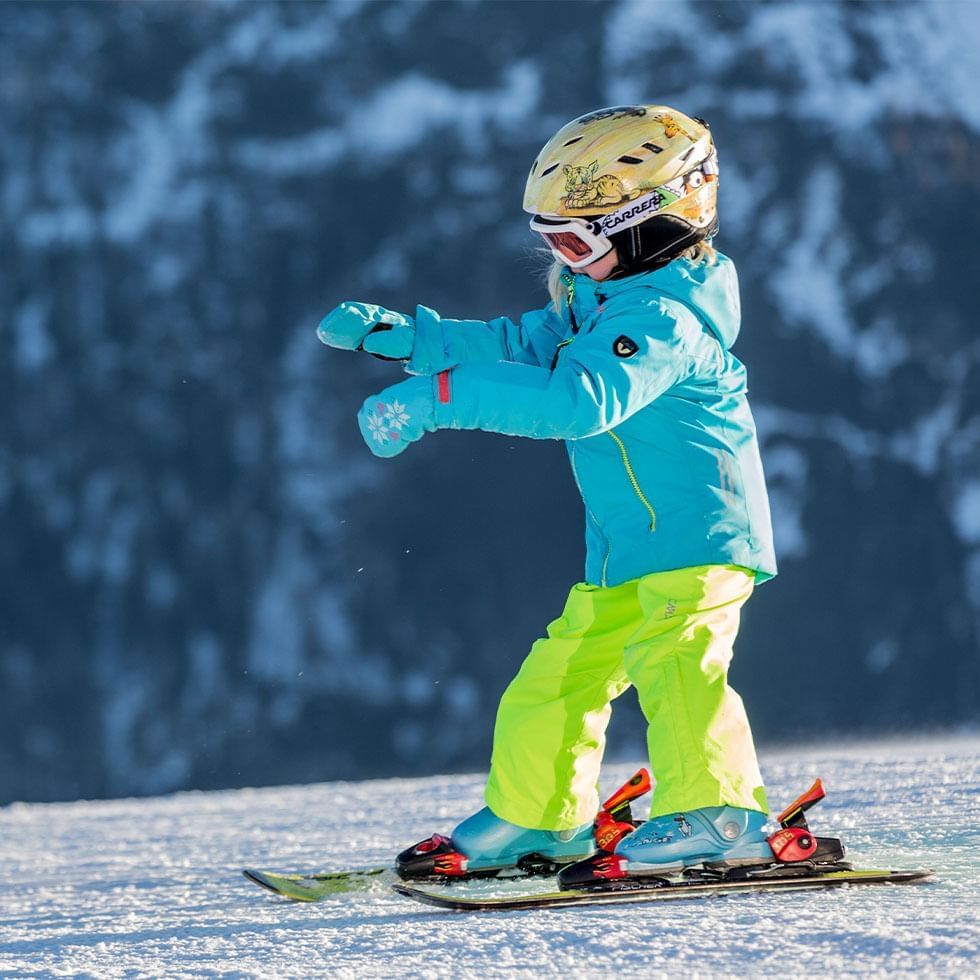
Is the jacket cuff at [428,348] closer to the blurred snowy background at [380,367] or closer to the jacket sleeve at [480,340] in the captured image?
the jacket sleeve at [480,340]

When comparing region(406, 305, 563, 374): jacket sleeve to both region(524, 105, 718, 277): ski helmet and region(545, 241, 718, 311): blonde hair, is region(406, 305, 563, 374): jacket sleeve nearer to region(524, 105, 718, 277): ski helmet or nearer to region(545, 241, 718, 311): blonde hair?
region(545, 241, 718, 311): blonde hair

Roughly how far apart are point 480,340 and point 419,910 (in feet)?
2.48

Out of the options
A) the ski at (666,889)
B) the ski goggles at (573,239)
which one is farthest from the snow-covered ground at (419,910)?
the ski goggles at (573,239)

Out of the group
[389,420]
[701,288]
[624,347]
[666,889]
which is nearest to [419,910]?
[666,889]

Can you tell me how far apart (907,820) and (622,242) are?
0.97m

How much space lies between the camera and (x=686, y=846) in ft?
5.74

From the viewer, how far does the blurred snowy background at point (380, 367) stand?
3963 millimetres

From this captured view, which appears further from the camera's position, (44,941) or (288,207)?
(288,207)

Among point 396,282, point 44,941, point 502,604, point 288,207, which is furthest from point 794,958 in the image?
point 288,207

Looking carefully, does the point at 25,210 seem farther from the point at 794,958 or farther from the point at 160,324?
the point at 794,958

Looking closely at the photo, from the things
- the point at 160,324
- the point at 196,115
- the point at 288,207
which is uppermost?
the point at 196,115

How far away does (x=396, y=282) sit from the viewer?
443cm

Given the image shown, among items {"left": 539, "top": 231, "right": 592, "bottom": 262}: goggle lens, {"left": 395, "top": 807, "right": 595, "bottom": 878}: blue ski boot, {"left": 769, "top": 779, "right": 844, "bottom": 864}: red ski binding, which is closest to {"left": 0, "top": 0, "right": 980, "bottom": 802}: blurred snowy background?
{"left": 539, "top": 231, "right": 592, "bottom": 262}: goggle lens

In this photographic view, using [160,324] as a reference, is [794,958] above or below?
below
